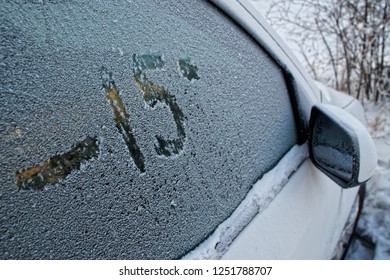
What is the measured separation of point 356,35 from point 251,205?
9.48 ft

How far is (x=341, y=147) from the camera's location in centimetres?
130

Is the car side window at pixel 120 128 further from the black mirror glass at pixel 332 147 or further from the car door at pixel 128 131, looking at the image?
the black mirror glass at pixel 332 147

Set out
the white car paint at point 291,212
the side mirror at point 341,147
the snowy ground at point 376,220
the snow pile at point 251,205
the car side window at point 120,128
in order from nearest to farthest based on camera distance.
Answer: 1. the car side window at point 120,128
2. the snow pile at point 251,205
3. the white car paint at point 291,212
4. the side mirror at point 341,147
5. the snowy ground at point 376,220

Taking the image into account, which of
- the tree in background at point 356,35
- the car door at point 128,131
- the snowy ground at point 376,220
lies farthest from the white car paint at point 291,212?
the tree in background at point 356,35

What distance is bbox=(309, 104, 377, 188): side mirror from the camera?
4.00 ft

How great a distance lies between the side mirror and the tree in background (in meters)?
2.28

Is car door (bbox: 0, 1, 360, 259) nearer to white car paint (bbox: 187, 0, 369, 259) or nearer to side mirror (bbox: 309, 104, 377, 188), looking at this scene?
white car paint (bbox: 187, 0, 369, 259)

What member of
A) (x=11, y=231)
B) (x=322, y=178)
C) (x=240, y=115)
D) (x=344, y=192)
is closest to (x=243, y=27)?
(x=240, y=115)

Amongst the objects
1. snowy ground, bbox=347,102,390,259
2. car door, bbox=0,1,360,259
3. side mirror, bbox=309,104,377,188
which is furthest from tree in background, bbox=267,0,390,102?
car door, bbox=0,1,360,259

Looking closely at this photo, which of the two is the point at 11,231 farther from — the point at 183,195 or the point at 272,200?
the point at 272,200

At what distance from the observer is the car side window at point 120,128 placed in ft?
2.05

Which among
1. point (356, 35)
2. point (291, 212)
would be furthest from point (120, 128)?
point (356, 35)

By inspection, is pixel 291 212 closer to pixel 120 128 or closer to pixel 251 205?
pixel 251 205

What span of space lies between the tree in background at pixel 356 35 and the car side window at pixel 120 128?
253 cm
